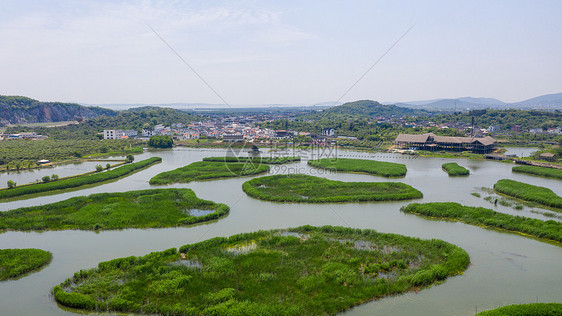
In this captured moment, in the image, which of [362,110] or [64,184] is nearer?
[64,184]

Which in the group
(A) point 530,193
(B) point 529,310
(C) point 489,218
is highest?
(A) point 530,193

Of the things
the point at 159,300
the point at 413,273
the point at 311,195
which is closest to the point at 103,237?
the point at 159,300

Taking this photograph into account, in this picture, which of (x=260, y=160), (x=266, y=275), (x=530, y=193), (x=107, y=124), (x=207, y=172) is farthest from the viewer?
(x=107, y=124)

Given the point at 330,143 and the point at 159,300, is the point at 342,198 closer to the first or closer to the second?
the point at 159,300

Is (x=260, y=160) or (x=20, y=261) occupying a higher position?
(x=260, y=160)

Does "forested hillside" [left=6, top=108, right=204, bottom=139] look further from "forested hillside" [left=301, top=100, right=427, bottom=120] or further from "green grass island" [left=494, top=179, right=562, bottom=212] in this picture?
"green grass island" [left=494, top=179, right=562, bottom=212]

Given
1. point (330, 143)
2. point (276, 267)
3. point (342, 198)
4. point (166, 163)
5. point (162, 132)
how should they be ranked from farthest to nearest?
1. point (162, 132)
2. point (330, 143)
3. point (166, 163)
4. point (342, 198)
5. point (276, 267)

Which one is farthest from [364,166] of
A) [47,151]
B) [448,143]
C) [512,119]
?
[512,119]

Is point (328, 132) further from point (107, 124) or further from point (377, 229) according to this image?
point (377, 229)
